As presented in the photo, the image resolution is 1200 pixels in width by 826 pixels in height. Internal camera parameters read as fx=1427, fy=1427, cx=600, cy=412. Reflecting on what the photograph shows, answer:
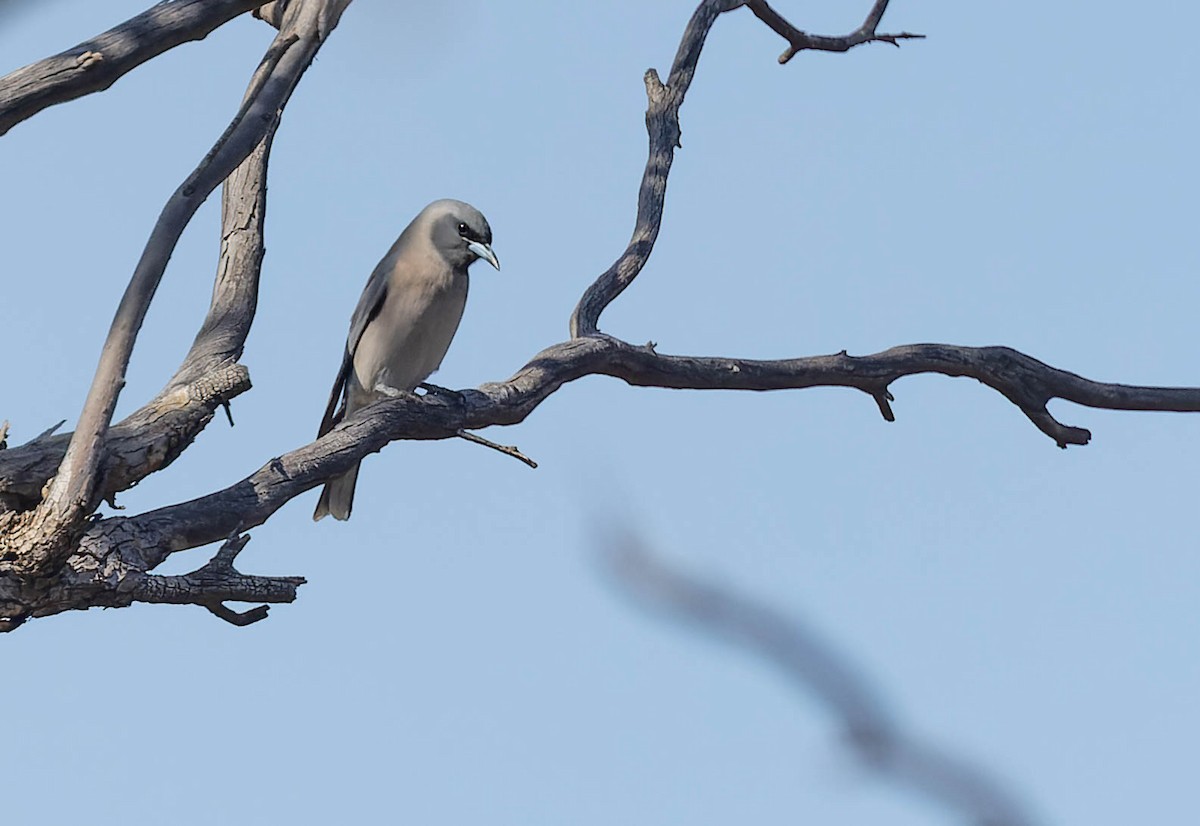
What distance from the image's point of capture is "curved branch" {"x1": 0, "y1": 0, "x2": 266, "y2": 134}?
3299 mm

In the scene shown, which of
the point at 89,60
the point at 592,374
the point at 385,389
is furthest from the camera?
the point at 385,389

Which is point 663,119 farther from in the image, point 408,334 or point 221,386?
point 221,386

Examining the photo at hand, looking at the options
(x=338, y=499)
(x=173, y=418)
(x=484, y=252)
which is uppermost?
(x=484, y=252)

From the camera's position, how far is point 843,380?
5234 mm

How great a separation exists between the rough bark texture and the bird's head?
42.6 inches

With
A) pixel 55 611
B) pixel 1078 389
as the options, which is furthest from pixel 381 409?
pixel 1078 389

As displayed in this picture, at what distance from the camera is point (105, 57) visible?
11.0ft

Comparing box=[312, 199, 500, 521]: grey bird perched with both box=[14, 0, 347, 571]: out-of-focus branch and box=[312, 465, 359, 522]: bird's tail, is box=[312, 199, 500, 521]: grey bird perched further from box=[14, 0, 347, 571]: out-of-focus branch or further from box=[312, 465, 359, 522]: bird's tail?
box=[14, 0, 347, 571]: out-of-focus branch

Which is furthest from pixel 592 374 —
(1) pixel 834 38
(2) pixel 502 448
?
(1) pixel 834 38

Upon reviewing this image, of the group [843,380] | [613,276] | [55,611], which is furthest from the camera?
[613,276]

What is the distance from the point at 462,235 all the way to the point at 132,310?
313cm

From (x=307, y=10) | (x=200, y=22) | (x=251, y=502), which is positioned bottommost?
(x=251, y=502)

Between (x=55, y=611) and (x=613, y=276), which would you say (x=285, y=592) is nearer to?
(x=55, y=611)

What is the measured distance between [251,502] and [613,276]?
2255 mm
